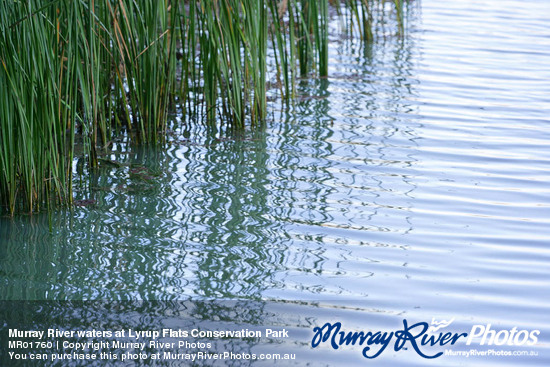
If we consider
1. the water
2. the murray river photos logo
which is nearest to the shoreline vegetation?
the water

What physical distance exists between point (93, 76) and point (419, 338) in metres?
1.71

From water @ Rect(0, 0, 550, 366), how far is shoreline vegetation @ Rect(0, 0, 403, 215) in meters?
0.17

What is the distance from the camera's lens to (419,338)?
2.34 m

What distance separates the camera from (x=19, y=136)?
2.83 m

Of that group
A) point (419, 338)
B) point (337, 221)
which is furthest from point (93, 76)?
point (419, 338)

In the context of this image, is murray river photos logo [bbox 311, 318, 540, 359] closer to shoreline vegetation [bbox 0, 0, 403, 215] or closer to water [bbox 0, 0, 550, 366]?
water [bbox 0, 0, 550, 366]

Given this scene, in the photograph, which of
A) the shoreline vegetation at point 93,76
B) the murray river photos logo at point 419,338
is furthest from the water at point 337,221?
the shoreline vegetation at point 93,76

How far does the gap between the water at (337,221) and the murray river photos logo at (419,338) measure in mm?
38

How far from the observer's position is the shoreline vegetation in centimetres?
276

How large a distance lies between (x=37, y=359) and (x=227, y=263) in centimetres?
84

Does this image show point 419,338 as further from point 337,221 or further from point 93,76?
point 93,76

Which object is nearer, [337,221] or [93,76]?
[93,76]

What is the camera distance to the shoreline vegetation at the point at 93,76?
276 cm

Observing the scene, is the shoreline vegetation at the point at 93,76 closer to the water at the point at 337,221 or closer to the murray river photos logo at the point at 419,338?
the water at the point at 337,221
